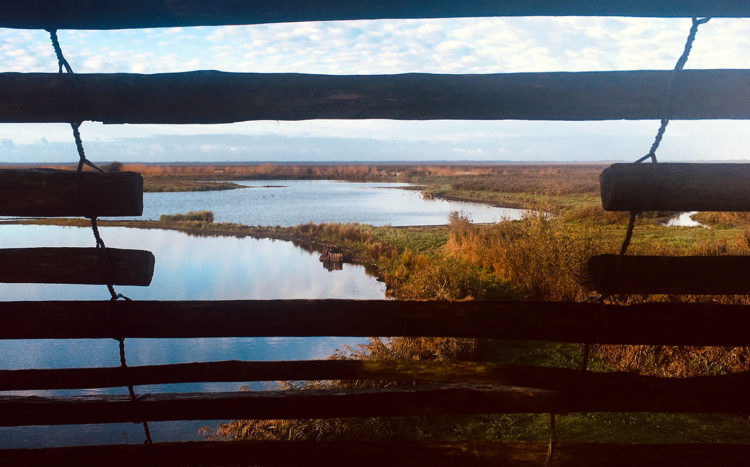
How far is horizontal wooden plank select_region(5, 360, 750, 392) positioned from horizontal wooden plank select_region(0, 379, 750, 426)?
1.0 inches

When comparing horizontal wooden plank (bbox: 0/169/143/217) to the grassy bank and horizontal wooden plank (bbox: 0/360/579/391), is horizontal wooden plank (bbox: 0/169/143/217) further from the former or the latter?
the grassy bank

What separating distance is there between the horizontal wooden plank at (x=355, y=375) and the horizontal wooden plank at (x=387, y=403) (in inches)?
1.0

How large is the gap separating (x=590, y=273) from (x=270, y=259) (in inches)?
667

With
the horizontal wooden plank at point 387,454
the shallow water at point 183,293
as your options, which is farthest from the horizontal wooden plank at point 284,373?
the shallow water at point 183,293

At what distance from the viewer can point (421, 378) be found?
84.9 inches

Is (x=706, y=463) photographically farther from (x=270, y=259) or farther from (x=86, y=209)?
(x=270, y=259)

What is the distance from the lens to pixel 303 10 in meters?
1.91

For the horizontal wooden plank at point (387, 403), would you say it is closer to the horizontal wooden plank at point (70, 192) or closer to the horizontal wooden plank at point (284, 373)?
the horizontal wooden plank at point (284, 373)

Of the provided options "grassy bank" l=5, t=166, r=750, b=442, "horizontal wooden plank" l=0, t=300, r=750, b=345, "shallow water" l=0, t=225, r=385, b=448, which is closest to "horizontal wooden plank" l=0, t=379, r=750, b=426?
"horizontal wooden plank" l=0, t=300, r=750, b=345

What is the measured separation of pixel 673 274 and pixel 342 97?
1.49 metres

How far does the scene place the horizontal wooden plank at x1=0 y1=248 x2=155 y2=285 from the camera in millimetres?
1993

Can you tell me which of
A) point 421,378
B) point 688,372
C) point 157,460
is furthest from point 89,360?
point 688,372

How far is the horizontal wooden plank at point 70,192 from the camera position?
1.92 meters

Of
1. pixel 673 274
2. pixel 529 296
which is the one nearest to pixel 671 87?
pixel 673 274
